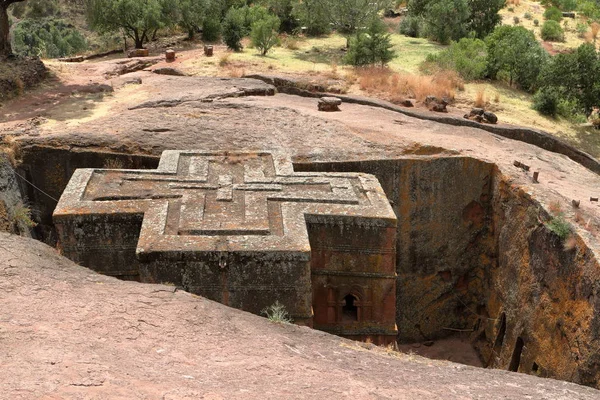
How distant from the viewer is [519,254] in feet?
29.7

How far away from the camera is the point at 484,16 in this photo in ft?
74.5

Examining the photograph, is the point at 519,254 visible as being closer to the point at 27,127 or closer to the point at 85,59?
the point at 27,127

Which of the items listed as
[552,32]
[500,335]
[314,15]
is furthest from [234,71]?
[552,32]

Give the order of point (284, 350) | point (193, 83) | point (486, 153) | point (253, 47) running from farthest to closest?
point (253, 47), point (193, 83), point (486, 153), point (284, 350)

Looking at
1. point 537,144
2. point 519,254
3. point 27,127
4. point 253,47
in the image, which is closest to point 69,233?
point 27,127

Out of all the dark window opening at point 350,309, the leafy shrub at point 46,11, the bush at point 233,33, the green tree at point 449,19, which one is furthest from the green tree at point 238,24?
the leafy shrub at point 46,11

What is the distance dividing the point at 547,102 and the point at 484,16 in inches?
335

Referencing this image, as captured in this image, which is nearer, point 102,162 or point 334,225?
point 334,225

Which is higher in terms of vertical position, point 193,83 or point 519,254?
point 193,83

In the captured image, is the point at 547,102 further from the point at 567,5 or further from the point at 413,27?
the point at 567,5

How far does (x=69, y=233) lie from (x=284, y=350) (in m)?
3.40

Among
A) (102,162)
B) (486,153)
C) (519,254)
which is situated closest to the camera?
(519,254)

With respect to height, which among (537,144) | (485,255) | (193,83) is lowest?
(485,255)

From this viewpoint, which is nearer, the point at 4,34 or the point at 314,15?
the point at 4,34
